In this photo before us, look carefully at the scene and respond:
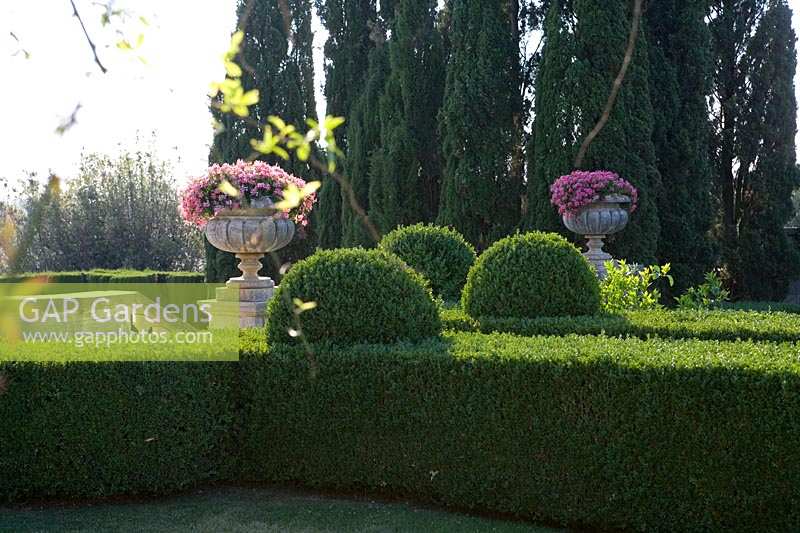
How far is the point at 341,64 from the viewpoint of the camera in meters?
17.8

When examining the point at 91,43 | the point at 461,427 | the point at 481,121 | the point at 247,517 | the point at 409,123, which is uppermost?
the point at 409,123

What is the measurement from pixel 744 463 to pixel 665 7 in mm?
11759

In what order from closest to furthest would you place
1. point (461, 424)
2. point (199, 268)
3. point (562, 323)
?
point (461, 424) → point (562, 323) → point (199, 268)

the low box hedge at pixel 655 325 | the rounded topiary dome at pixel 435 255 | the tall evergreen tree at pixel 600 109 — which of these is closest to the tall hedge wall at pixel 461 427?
the low box hedge at pixel 655 325

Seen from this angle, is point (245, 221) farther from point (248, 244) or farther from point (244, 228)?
point (248, 244)

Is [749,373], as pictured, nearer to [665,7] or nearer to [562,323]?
[562,323]

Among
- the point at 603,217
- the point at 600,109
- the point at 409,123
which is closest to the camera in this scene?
the point at 603,217

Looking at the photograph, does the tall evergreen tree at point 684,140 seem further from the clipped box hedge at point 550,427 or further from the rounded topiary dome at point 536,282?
the clipped box hedge at point 550,427

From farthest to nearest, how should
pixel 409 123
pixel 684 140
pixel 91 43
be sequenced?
pixel 409 123 → pixel 684 140 → pixel 91 43

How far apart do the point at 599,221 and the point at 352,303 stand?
728 cm

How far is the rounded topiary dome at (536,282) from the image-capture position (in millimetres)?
6602

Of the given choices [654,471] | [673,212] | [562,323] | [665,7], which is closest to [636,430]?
[654,471]

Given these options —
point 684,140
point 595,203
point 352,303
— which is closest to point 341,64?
point 684,140

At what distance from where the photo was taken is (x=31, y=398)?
16.7 ft
